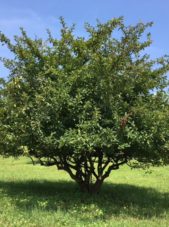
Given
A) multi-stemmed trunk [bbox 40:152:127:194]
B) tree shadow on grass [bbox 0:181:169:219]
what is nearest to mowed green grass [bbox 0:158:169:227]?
tree shadow on grass [bbox 0:181:169:219]

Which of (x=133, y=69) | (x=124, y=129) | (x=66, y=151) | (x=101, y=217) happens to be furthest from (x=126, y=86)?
(x=101, y=217)

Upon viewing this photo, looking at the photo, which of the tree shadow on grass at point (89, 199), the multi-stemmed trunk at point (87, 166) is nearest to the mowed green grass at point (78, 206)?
the tree shadow on grass at point (89, 199)

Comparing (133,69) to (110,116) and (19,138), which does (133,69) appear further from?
(19,138)

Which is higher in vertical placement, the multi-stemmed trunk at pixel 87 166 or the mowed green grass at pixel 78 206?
the multi-stemmed trunk at pixel 87 166

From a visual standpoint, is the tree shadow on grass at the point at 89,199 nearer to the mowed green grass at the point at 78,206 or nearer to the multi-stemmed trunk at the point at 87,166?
the mowed green grass at the point at 78,206

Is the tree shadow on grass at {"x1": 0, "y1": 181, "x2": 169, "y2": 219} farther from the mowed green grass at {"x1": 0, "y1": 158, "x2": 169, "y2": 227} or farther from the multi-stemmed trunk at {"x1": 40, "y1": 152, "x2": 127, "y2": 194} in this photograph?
the multi-stemmed trunk at {"x1": 40, "y1": 152, "x2": 127, "y2": 194}

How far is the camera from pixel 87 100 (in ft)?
35.1

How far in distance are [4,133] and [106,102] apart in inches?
102

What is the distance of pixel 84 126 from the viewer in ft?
32.3

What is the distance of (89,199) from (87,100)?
2725 mm

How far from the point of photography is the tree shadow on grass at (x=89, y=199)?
10367 millimetres

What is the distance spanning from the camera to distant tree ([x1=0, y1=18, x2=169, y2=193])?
1005cm

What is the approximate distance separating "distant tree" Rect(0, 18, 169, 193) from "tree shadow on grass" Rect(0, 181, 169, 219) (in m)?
1.10

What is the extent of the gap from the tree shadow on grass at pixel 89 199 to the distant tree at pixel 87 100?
43.5 inches
